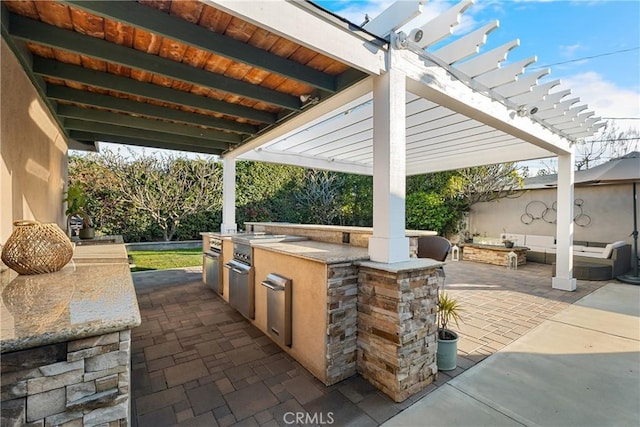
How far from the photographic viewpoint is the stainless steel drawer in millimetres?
2877

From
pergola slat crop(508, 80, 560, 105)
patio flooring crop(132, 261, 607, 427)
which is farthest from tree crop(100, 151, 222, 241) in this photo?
pergola slat crop(508, 80, 560, 105)

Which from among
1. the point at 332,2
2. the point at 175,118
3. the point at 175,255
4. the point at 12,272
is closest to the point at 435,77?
the point at 332,2

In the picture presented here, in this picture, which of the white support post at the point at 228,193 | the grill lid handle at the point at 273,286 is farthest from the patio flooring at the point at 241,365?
the white support post at the point at 228,193

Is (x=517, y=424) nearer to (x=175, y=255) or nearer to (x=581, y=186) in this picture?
(x=175, y=255)

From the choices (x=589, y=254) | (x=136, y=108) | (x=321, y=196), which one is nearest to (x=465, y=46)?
(x=136, y=108)

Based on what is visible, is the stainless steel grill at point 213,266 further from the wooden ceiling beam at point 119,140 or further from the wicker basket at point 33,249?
the wicker basket at point 33,249

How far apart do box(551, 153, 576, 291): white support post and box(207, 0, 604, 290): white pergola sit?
0.02 m

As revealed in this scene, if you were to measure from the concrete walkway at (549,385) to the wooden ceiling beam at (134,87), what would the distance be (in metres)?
3.75

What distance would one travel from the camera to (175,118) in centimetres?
391

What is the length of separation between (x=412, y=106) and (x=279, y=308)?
321cm

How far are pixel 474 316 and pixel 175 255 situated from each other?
303 inches

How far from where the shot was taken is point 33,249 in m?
1.73

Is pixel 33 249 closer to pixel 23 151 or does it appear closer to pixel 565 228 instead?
pixel 23 151

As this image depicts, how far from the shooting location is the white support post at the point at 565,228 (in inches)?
218
